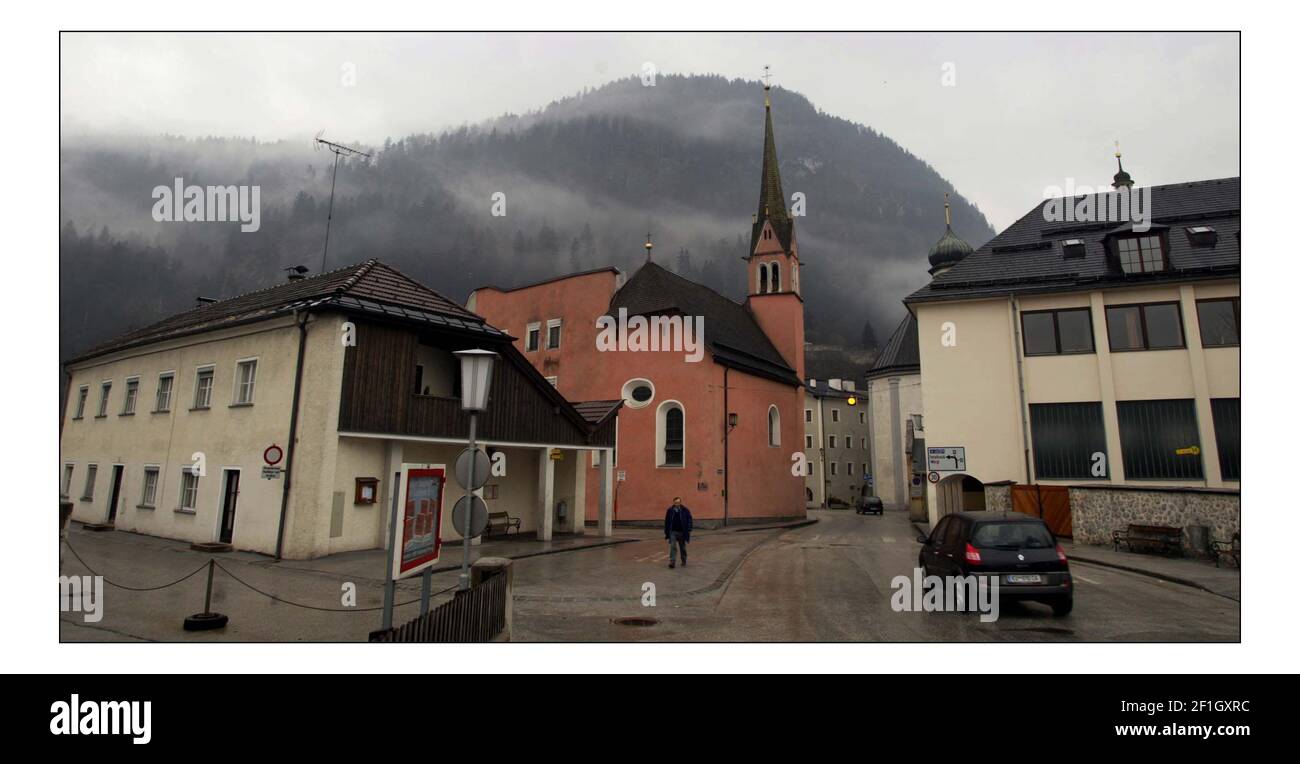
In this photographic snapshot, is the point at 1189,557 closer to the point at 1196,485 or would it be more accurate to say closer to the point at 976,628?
the point at 1196,485

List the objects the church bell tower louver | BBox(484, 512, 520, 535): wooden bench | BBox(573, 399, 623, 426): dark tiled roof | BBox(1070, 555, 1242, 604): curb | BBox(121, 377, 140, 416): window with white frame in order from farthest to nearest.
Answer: the church bell tower louver < BBox(573, 399, 623, 426): dark tiled roof < BBox(121, 377, 140, 416): window with white frame < BBox(484, 512, 520, 535): wooden bench < BBox(1070, 555, 1242, 604): curb

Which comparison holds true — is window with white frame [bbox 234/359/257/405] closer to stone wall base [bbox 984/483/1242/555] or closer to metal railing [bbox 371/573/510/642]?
metal railing [bbox 371/573/510/642]

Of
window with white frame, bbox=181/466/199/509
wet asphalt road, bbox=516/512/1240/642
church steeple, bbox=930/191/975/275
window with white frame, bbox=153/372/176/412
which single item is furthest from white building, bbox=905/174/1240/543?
church steeple, bbox=930/191/975/275

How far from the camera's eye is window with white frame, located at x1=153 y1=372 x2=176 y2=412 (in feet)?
67.1

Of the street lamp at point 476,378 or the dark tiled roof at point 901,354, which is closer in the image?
the street lamp at point 476,378

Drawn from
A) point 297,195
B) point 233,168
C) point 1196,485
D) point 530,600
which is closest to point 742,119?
point 297,195

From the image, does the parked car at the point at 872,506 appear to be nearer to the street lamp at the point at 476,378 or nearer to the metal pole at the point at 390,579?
the street lamp at the point at 476,378

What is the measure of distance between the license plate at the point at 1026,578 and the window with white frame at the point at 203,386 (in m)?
21.0

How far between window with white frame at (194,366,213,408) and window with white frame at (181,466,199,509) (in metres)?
2.02

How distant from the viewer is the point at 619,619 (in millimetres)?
10070

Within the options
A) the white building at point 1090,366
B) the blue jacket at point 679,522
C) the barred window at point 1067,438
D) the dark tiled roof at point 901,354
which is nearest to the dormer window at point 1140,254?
the white building at point 1090,366

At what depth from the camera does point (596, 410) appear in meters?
24.6

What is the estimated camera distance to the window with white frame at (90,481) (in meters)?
23.0
